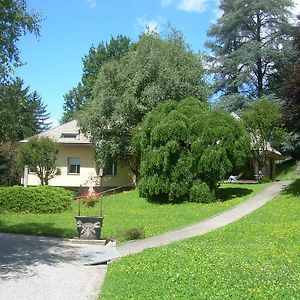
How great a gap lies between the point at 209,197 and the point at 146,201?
4.07m

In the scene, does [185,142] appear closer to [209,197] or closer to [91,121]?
[209,197]

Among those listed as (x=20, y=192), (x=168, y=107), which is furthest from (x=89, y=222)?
(x=168, y=107)

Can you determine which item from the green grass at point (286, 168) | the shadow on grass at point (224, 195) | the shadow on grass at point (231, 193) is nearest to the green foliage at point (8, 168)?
the shadow on grass at point (224, 195)

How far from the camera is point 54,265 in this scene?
488 inches

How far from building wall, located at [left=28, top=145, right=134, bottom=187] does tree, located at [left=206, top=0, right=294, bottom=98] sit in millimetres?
18476

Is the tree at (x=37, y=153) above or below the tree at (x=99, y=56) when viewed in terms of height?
below

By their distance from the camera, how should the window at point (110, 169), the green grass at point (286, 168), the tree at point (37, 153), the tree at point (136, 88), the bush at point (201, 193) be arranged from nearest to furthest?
the bush at point (201, 193), the tree at point (37, 153), the tree at point (136, 88), the window at point (110, 169), the green grass at point (286, 168)

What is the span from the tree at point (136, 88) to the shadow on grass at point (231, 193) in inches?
288

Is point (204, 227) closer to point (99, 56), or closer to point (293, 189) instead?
point (293, 189)

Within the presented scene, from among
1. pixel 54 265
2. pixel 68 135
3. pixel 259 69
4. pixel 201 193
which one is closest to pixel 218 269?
pixel 54 265

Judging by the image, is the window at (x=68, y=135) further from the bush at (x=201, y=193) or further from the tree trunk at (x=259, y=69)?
the tree trunk at (x=259, y=69)

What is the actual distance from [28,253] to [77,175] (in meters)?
→ 24.0

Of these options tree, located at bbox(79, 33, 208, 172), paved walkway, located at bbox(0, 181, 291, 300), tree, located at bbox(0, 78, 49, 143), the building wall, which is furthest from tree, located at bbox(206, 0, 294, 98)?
tree, located at bbox(0, 78, 49, 143)

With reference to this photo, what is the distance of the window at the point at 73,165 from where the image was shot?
38.2 meters
